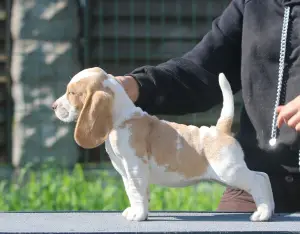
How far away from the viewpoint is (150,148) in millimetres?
1756

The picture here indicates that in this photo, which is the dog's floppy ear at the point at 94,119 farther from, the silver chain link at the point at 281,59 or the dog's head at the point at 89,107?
the silver chain link at the point at 281,59

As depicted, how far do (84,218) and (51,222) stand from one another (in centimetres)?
9

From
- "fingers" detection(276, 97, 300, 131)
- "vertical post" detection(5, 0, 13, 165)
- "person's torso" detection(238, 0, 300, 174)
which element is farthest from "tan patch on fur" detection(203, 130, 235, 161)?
"vertical post" detection(5, 0, 13, 165)

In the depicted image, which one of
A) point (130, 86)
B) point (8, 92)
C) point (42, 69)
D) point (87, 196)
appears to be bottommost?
point (87, 196)

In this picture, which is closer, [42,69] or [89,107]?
[89,107]

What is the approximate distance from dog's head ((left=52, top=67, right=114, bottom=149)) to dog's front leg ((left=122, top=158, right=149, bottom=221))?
0.09 meters

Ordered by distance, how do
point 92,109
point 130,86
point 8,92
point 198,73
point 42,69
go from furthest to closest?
point 8,92
point 42,69
point 198,73
point 130,86
point 92,109

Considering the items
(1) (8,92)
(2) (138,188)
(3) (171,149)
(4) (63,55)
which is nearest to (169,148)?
(3) (171,149)

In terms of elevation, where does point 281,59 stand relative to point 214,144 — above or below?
above

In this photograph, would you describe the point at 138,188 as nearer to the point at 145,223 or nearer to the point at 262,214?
the point at 145,223

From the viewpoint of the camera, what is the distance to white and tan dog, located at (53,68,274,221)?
1738mm

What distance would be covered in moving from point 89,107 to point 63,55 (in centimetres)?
280

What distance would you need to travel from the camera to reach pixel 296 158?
77.9 inches

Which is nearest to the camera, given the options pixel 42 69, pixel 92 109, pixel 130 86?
pixel 92 109
